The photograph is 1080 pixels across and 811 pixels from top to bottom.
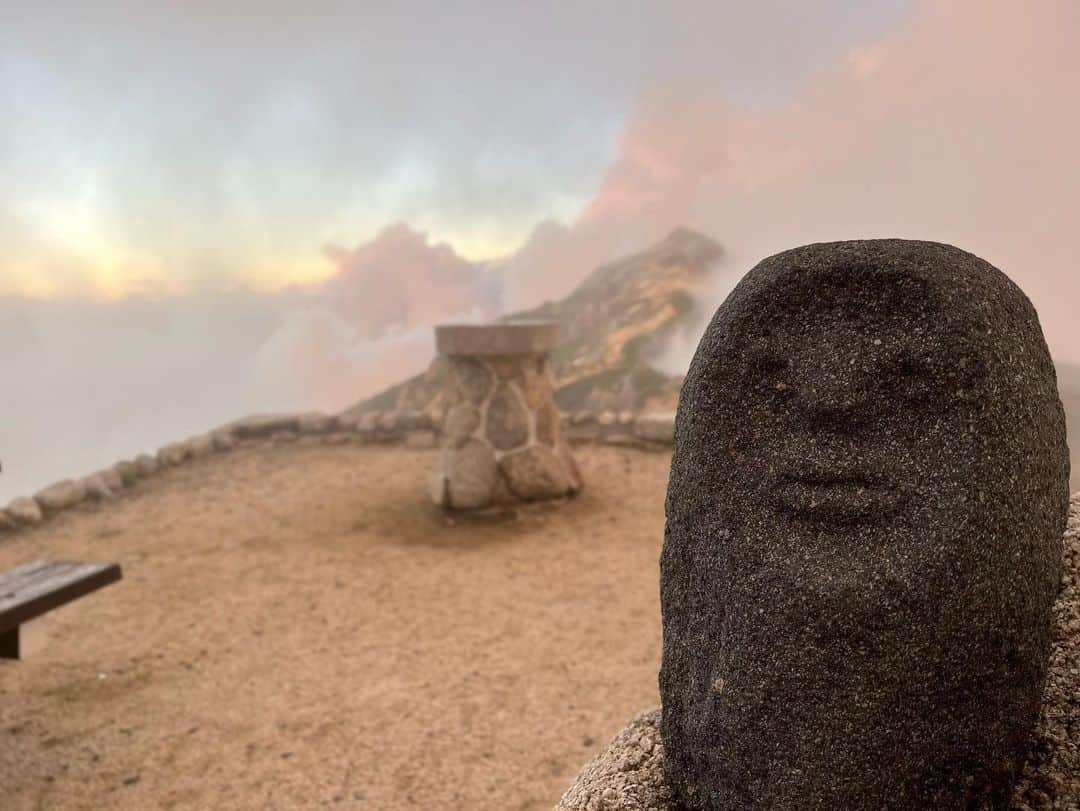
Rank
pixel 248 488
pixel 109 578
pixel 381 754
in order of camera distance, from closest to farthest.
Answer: pixel 381 754, pixel 109 578, pixel 248 488

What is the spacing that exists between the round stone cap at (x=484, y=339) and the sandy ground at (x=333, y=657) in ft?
3.93

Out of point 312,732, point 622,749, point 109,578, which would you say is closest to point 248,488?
point 109,578

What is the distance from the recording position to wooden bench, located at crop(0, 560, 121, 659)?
3.24 metres

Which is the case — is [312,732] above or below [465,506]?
below

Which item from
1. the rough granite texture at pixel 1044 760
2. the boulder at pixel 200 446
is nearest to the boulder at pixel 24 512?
the boulder at pixel 200 446

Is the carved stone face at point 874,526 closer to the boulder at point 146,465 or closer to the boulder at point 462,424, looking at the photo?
the boulder at point 462,424

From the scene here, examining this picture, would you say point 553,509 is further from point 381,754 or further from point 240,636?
point 381,754

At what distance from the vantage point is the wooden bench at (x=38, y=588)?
3238 mm

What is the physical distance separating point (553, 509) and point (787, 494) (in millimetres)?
4855

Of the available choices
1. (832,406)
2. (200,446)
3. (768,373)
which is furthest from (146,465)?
(832,406)

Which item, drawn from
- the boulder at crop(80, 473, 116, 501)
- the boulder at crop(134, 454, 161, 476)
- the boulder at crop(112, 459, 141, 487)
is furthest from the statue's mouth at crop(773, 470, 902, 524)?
the boulder at crop(134, 454, 161, 476)

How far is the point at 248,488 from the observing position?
724 centimetres

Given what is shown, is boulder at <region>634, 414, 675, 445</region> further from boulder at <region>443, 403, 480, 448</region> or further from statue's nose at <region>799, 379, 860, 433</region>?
statue's nose at <region>799, 379, 860, 433</region>

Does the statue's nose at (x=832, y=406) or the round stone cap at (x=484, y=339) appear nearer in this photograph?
the statue's nose at (x=832, y=406)
